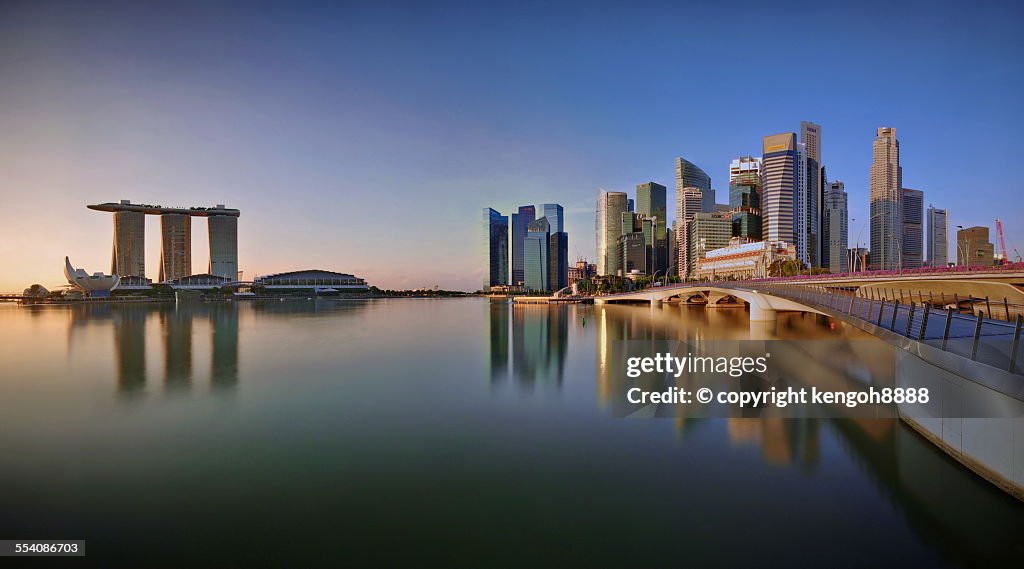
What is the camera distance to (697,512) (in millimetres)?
9477

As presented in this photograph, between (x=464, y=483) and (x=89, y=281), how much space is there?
6813 inches

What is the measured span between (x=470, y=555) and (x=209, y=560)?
434 centimetres

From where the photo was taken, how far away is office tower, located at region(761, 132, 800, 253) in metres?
185

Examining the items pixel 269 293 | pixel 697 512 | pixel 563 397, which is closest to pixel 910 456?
pixel 697 512

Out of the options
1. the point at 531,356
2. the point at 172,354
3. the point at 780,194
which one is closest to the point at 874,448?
the point at 531,356

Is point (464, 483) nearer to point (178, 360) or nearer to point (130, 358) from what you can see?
point (178, 360)

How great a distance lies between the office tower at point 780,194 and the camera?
18525 centimetres

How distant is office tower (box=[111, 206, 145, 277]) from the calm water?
220359 millimetres

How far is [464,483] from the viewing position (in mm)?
11062

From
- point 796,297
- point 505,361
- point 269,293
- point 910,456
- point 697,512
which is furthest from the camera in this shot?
point 269,293

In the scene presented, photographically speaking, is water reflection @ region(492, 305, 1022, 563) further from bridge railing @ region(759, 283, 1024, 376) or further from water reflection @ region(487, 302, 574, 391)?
bridge railing @ region(759, 283, 1024, 376)

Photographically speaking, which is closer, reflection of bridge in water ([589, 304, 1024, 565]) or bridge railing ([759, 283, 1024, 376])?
reflection of bridge in water ([589, 304, 1024, 565])

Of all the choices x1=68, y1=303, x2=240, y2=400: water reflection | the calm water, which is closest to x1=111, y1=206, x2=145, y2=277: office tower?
x1=68, y1=303, x2=240, y2=400: water reflection

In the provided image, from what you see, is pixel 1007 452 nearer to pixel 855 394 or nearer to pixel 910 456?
pixel 910 456
